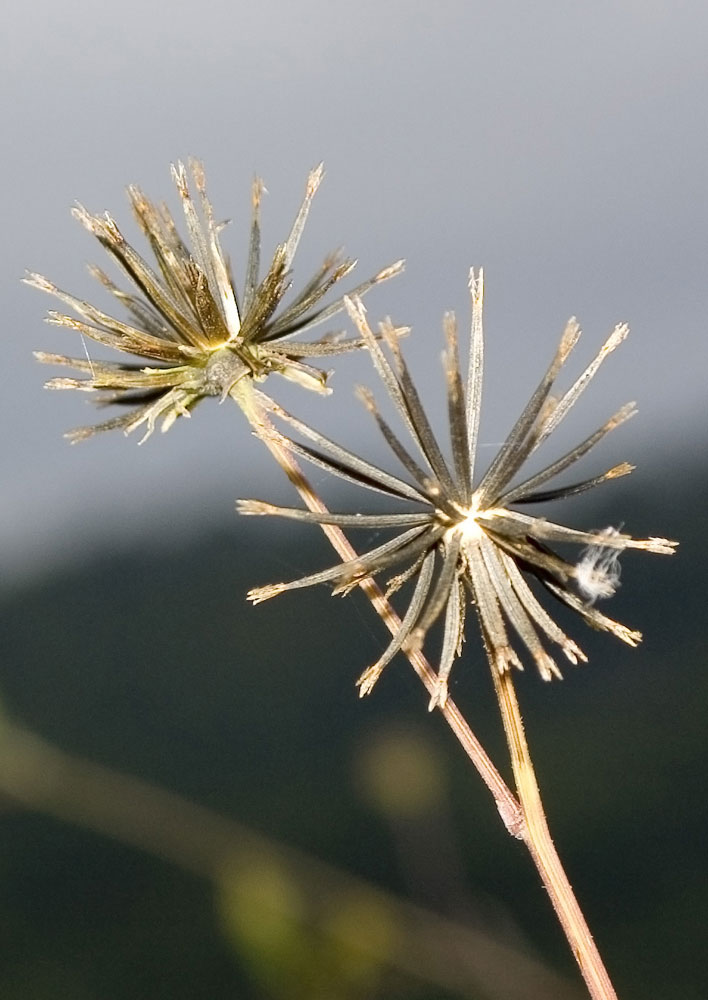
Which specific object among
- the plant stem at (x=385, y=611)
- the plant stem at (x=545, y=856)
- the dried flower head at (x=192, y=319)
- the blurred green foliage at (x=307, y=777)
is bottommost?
the blurred green foliage at (x=307, y=777)

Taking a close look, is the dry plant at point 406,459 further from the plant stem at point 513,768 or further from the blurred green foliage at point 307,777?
the blurred green foliage at point 307,777

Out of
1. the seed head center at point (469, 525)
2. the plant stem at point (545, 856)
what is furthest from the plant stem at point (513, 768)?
the seed head center at point (469, 525)

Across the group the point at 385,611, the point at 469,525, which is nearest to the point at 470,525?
the point at 469,525

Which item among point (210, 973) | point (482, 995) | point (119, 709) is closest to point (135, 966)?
point (210, 973)

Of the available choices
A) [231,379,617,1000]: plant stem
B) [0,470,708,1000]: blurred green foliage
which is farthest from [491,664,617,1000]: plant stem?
[0,470,708,1000]: blurred green foliage

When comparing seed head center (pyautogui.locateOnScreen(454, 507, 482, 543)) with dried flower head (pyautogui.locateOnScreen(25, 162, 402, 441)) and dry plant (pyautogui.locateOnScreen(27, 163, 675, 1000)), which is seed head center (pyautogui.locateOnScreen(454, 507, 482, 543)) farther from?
dried flower head (pyautogui.locateOnScreen(25, 162, 402, 441))

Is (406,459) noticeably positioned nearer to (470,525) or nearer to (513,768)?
(470,525)

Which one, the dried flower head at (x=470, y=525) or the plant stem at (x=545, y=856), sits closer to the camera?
the plant stem at (x=545, y=856)
